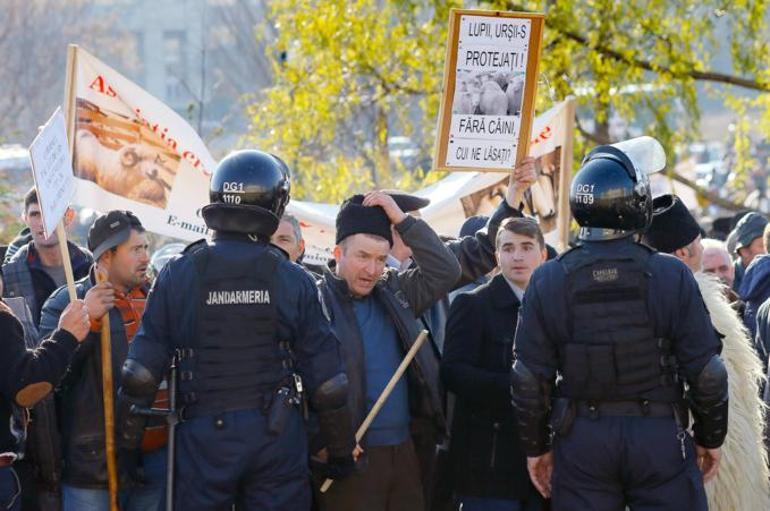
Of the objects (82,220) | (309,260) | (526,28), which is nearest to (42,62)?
(82,220)

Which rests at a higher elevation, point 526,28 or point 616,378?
point 526,28

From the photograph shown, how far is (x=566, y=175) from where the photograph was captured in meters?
9.80

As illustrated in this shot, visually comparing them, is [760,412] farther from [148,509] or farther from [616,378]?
[148,509]

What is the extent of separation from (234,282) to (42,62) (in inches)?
1377

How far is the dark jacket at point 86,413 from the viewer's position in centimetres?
659

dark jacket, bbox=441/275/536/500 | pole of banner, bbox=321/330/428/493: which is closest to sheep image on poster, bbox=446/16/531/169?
dark jacket, bbox=441/275/536/500

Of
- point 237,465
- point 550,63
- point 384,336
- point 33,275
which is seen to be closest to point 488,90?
point 384,336

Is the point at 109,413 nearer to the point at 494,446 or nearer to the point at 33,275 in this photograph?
the point at 494,446

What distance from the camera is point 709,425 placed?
5.88m

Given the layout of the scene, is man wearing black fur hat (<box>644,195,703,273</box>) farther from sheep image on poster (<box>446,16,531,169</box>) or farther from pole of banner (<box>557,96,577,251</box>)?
pole of banner (<box>557,96,577,251</box>)

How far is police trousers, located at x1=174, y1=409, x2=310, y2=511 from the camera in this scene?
5.70 m

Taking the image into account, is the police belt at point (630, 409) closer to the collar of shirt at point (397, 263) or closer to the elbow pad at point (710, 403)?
the elbow pad at point (710, 403)

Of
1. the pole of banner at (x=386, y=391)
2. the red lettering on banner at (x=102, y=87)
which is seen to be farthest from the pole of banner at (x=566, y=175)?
the pole of banner at (x=386, y=391)

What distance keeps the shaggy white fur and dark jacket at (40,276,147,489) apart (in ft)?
8.66
